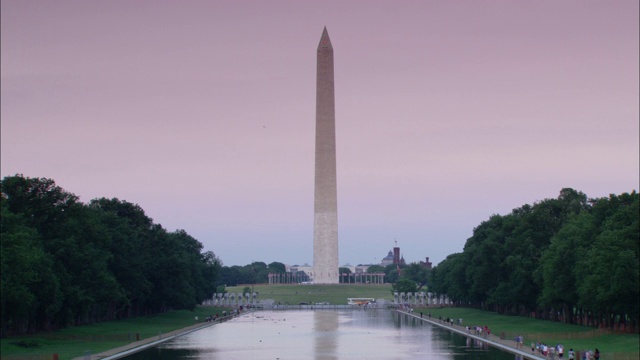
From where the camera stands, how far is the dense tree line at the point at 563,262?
61875 millimetres

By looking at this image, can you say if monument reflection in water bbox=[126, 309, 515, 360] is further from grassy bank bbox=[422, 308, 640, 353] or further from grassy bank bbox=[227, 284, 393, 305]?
grassy bank bbox=[227, 284, 393, 305]

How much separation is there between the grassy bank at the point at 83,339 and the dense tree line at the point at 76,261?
5.51 ft

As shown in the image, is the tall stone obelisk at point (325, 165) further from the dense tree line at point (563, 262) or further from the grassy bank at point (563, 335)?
the grassy bank at point (563, 335)

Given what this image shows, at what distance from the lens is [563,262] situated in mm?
75125

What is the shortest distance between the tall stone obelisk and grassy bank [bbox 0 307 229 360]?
63.3m

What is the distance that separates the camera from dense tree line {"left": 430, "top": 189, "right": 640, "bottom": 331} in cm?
6188

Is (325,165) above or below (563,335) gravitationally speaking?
above

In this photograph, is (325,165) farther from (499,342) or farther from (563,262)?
(499,342)

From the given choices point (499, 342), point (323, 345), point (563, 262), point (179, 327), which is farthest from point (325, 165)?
point (323, 345)

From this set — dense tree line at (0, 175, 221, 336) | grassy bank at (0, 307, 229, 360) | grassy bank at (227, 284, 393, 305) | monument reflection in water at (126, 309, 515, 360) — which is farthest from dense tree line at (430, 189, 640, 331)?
grassy bank at (227, 284, 393, 305)

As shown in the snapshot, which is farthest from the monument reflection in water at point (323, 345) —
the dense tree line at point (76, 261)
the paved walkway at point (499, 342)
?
the dense tree line at point (76, 261)

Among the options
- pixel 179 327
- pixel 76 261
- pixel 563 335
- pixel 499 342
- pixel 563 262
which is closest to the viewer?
pixel 499 342

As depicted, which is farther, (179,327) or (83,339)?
(179,327)

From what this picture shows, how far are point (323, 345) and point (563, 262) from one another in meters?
24.7
